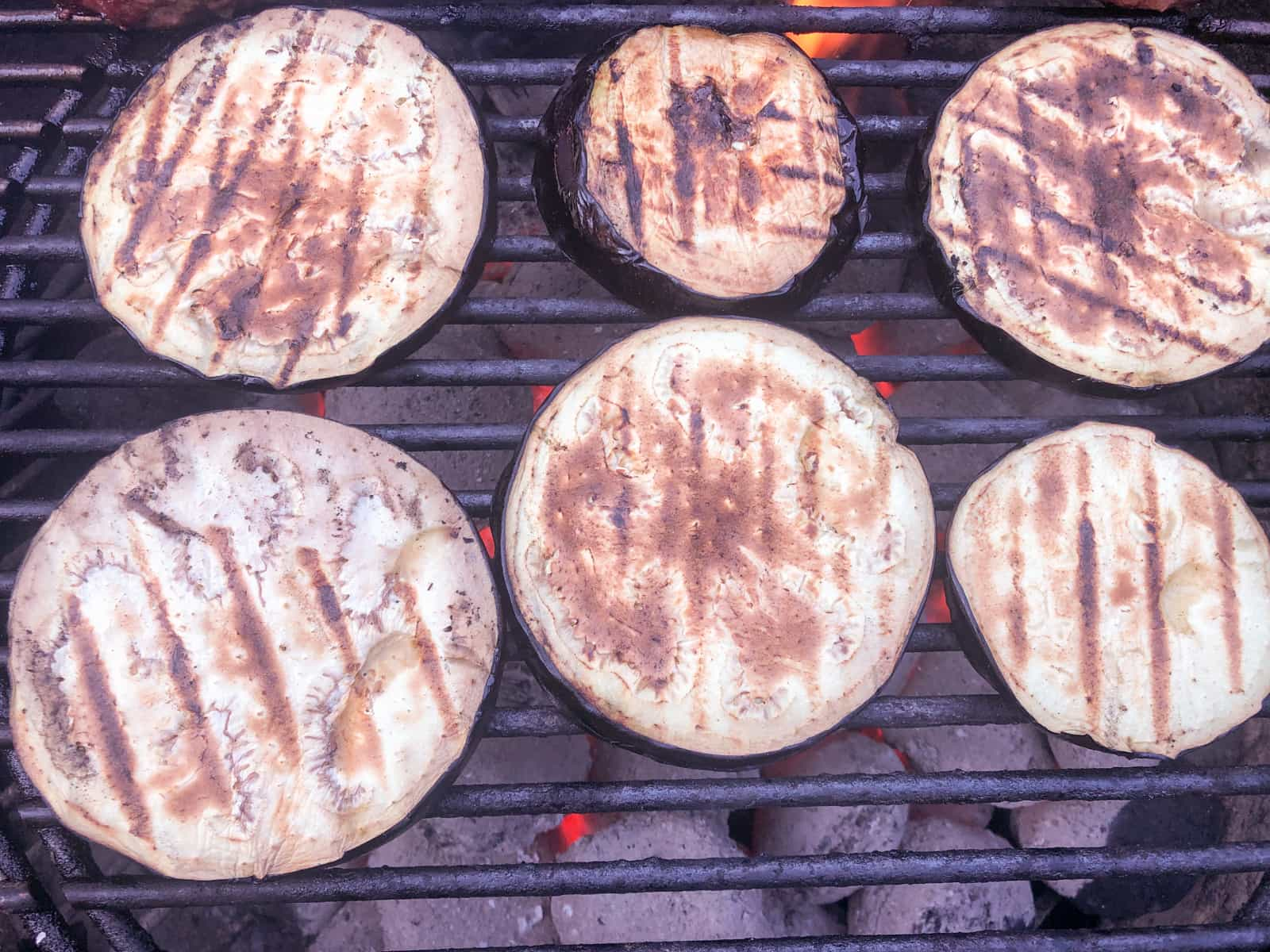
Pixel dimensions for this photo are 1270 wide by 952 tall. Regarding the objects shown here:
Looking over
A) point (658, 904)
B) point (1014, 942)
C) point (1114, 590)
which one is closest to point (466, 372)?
point (658, 904)

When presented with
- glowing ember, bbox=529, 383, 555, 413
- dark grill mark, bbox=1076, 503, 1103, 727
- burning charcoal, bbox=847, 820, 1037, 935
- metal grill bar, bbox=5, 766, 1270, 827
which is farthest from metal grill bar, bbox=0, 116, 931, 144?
burning charcoal, bbox=847, 820, 1037, 935

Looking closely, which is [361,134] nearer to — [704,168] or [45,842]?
[704,168]

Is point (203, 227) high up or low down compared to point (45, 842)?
up

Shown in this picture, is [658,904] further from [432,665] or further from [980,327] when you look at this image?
[980,327]

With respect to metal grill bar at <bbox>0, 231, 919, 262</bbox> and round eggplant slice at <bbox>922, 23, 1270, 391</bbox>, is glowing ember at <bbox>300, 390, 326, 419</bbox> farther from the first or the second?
round eggplant slice at <bbox>922, 23, 1270, 391</bbox>

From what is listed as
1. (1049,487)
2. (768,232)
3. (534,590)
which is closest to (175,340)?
(534,590)
